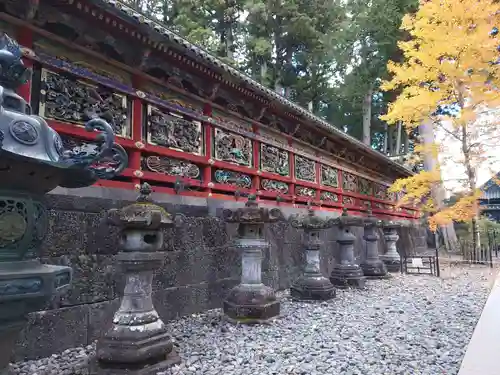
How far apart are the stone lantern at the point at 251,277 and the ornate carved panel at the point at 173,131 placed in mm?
1711

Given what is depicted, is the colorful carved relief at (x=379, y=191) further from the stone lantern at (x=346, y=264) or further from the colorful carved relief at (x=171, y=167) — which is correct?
the colorful carved relief at (x=171, y=167)

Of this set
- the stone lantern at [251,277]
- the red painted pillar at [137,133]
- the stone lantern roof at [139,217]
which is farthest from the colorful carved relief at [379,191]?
the stone lantern roof at [139,217]

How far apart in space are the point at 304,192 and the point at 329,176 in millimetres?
2049

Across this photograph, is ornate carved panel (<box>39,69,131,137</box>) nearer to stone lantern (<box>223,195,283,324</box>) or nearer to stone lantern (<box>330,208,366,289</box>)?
stone lantern (<box>223,195,283,324</box>)

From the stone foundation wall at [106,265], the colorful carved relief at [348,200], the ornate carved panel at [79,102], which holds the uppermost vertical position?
the ornate carved panel at [79,102]

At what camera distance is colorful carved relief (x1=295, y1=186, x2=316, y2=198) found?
1046 centimetres

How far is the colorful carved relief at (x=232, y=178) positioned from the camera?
7535mm

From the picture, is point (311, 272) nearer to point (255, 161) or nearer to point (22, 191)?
point (255, 161)

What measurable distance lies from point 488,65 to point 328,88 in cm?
1050

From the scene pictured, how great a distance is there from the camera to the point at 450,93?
12.5 m

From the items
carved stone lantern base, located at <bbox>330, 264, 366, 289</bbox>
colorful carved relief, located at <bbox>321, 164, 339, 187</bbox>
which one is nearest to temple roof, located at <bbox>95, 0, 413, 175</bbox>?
colorful carved relief, located at <bbox>321, 164, 339, 187</bbox>

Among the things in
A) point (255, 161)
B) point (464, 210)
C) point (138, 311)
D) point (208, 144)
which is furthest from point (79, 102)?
point (464, 210)

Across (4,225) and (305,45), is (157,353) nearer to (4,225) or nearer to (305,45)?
(4,225)

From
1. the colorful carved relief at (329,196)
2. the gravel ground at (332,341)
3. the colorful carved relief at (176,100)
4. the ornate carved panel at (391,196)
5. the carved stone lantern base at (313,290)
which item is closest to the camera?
the gravel ground at (332,341)
